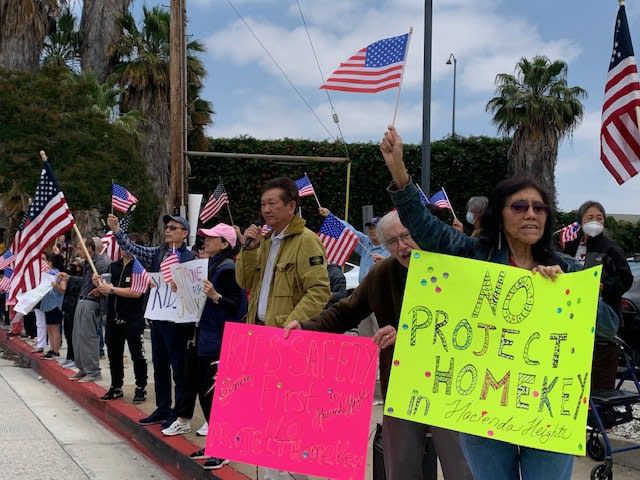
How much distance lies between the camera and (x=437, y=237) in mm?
2947

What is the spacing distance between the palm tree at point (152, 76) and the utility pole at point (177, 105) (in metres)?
11.1

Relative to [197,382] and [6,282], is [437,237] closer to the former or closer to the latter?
[197,382]

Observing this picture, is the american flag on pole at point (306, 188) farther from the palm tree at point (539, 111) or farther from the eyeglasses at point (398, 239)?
the palm tree at point (539, 111)

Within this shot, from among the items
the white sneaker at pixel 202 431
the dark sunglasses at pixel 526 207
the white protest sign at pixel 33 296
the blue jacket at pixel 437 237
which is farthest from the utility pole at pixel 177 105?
the dark sunglasses at pixel 526 207

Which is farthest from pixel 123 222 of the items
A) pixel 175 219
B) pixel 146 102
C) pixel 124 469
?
pixel 146 102

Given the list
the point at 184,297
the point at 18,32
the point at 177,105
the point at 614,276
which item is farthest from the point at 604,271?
the point at 18,32

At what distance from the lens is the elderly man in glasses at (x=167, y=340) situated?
6438 mm

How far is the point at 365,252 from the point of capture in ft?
28.6

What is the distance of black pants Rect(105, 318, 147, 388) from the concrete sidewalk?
0.26 m

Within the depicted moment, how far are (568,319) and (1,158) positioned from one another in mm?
20170

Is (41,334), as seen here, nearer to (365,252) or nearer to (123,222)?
(123,222)

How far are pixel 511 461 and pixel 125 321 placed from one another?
572 centimetres

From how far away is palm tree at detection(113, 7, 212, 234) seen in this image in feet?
88.7

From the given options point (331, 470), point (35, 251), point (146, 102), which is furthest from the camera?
point (146, 102)
